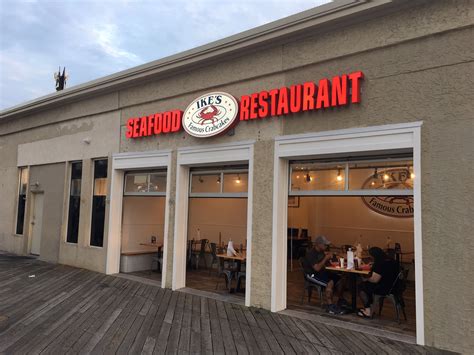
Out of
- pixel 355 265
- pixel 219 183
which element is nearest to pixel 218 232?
pixel 219 183

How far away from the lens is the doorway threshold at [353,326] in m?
5.38

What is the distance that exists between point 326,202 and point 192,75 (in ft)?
21.0

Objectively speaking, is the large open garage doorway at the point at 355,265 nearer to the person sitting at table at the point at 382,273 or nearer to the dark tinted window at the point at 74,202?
the person sitting at table at the point at 382,273

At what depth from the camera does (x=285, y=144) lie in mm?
6785

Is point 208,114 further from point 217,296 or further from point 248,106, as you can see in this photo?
point 217,296

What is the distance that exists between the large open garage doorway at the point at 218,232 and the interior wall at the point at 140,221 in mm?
913

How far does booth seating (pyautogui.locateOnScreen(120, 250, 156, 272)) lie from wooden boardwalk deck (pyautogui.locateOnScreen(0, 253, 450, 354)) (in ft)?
5.79

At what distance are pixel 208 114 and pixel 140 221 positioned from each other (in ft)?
13.7

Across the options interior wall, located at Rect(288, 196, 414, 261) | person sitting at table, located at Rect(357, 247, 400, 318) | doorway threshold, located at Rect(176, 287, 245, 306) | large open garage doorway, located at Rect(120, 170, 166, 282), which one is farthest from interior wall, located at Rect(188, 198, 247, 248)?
person sitting at table, located at Rect(357, 247, 400, 318)

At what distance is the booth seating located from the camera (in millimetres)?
10117

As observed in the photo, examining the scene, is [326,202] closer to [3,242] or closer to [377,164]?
[377,164]

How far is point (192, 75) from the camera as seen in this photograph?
8.35m

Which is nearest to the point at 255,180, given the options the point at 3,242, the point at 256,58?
the point at 256,58

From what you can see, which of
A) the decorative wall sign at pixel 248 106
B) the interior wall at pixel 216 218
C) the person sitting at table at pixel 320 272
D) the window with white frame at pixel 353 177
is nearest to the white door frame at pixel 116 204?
the decorative wall sign at pixel 248 106
